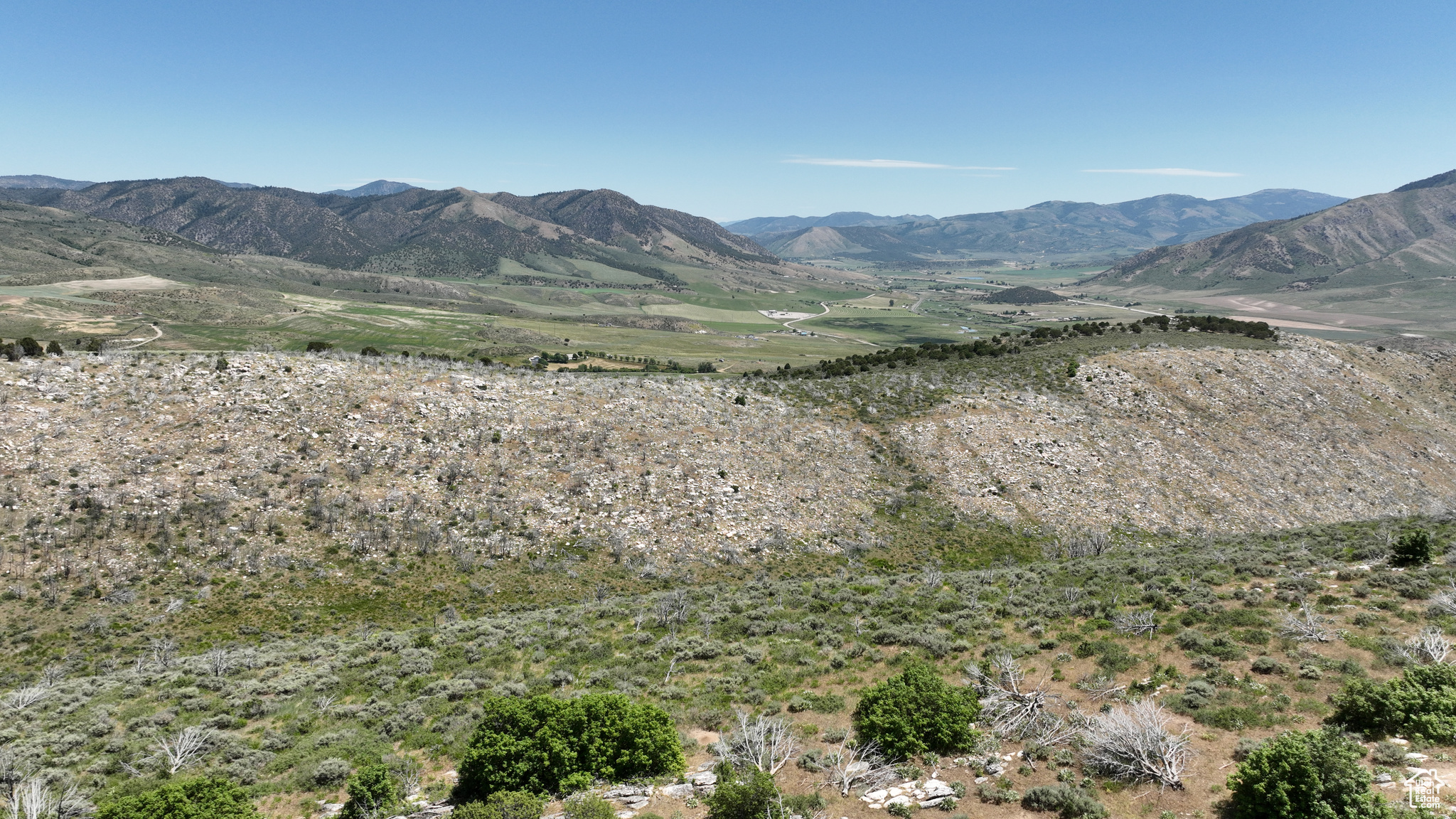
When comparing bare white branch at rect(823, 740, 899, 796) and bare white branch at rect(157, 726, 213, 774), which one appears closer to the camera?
bare white branch at rect(823, 740, 899, 796)

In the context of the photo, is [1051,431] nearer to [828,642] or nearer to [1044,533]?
[1044,533]

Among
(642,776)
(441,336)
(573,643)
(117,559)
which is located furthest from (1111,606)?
(441,336)

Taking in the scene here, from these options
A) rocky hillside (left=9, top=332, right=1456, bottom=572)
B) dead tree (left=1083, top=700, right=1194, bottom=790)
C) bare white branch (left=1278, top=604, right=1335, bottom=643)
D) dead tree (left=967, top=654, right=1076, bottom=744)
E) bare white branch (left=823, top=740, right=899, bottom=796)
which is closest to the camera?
dead tree (left=1083, top=700, right=1194, bottom=790)

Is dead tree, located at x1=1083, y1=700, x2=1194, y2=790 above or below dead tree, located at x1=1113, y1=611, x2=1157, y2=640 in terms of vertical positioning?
above

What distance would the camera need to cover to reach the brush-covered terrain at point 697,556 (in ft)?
62.5

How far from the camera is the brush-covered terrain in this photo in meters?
19.0

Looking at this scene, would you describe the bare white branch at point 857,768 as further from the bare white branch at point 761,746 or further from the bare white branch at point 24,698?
the bare white branch at point 24,698

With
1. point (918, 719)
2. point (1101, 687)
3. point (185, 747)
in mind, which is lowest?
point (185, 747)

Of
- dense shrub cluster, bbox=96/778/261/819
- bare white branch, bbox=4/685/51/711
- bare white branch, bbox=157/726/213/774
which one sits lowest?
bare white branch, bbox=4/685/51/711

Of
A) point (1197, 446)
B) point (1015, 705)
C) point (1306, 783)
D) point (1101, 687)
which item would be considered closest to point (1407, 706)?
point (1306, 783)

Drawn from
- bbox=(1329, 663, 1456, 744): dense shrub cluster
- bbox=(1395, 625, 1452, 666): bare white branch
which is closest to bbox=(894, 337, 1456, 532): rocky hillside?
bbox=(1395, 625, 1452, 666): bare white branch

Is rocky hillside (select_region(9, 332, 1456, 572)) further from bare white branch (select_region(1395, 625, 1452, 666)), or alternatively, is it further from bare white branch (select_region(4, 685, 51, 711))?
bare white branch (select_region(1395, 625, 1452, 666))

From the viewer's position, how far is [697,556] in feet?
140

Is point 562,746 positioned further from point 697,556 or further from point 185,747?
point 697,556
